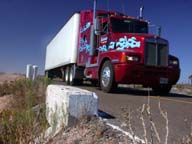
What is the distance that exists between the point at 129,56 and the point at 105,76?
128 cm

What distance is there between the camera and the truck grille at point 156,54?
14.1m

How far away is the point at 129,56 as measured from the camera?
13.6 metres

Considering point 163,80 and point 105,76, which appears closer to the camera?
point 105,76

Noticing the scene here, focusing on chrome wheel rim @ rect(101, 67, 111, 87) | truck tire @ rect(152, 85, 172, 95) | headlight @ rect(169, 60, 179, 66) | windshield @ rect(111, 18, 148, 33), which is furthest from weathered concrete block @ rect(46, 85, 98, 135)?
truck tire @ rect(152, 85, 172, 95)

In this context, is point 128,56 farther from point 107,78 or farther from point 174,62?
point 174,62

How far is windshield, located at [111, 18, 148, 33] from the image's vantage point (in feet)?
49.5

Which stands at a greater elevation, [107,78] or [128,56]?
[128,56]

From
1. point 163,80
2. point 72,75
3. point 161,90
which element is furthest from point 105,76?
point 72,75

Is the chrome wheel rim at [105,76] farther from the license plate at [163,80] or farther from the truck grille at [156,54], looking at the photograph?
the license plate at [163,80]

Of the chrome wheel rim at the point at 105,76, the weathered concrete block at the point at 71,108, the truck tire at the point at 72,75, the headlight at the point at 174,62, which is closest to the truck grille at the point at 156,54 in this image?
the headlight at the point at 174,62

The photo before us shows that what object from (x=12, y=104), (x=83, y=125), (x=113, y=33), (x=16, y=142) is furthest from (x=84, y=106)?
(x=113, y=33)

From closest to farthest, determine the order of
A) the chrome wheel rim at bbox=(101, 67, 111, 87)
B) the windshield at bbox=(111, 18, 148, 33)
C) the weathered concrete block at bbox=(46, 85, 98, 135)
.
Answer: the weathered concrete block at bbox=(46, 85, 98, 135)
the chrome wheel rim at bbox=(101, 67, 111, 87)
the windshield at bbox=(111, 18, 148, 33)

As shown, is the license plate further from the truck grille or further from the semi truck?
the truck grille

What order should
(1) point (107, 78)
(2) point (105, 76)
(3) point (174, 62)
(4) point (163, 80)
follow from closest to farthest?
(1) point (107, 78), (2) point (105, 76), (4) point (163, 80), (3) point (174, 62)
